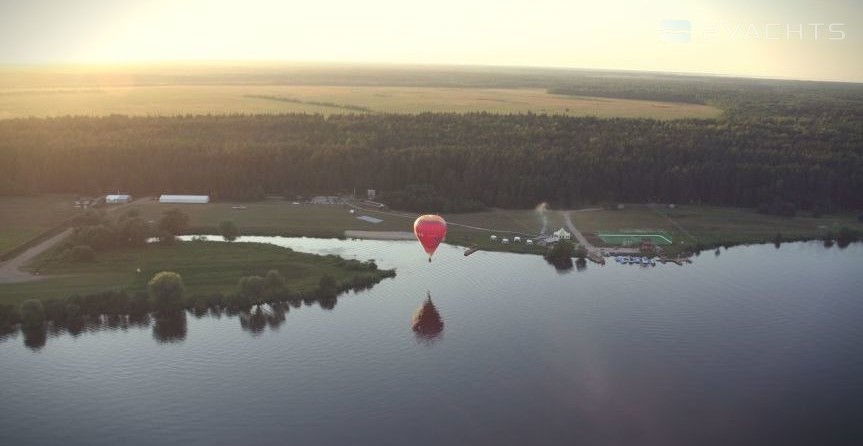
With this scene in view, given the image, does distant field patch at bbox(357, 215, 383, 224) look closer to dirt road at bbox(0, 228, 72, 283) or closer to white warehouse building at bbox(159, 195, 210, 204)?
white warehouse building at bbox(159, 195, 210, 204)

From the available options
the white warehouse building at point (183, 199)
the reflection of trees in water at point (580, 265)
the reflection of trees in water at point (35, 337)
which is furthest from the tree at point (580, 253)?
the white warehouse building at point (183, 199)

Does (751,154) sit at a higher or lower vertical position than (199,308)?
higher

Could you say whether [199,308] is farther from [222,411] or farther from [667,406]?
[667,406]

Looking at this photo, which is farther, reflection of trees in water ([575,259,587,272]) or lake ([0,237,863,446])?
reflection of trees in water ([575,259,587,272])

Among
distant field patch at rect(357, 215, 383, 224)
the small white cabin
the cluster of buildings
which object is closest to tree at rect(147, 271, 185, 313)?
distant field patch at rect(357, 215, 383, 224)

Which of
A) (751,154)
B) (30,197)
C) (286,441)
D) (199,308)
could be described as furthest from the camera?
(751,154)

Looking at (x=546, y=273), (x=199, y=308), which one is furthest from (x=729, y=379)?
(x=199, y=308)

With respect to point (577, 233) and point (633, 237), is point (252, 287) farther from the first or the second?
point (633, 237)

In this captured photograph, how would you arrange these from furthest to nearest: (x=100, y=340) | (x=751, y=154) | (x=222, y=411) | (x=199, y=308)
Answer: (x=751, y=154) → (x=199, y=308) → (x=100, y=340) → (x=222, y=411)
